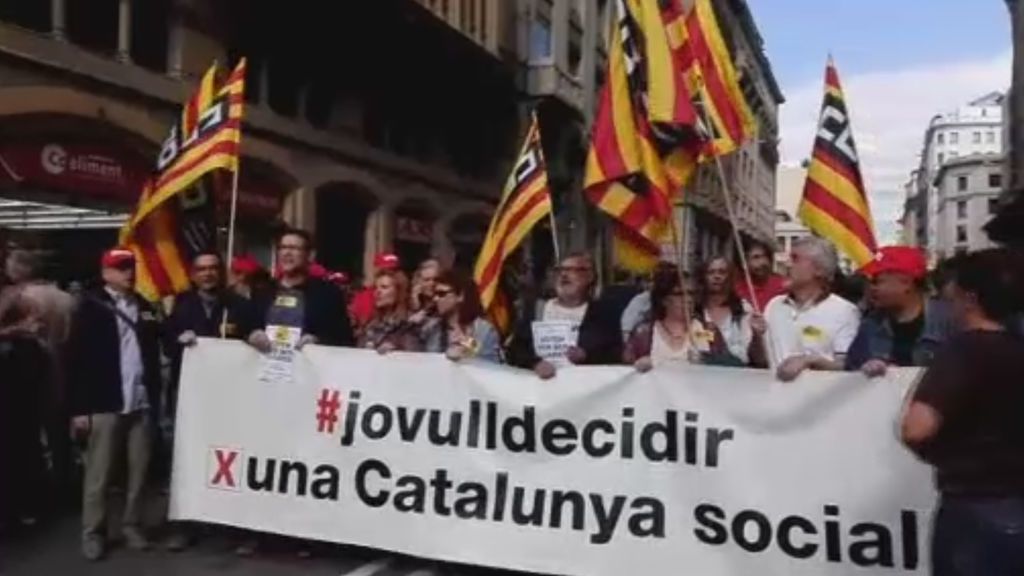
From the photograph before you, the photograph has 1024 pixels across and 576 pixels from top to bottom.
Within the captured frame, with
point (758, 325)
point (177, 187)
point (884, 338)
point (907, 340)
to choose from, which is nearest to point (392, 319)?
point (177, 187)

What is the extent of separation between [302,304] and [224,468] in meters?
0.97

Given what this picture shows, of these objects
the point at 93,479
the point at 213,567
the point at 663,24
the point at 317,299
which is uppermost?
the point at 663,24

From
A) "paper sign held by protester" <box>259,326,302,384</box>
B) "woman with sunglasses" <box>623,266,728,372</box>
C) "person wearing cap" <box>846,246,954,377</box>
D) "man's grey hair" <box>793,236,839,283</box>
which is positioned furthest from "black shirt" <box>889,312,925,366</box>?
"paper sign held by protester" <box>259,326,302,384</box>

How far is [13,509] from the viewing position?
25.6ft

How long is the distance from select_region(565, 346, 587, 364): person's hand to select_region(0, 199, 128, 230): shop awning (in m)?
9.39

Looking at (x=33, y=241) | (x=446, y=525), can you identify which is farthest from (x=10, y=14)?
(x=446, y=525)

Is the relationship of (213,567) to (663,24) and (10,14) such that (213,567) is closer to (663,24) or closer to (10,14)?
(663,24)

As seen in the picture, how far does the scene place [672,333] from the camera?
698 centimetres

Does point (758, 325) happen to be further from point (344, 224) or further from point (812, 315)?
point (344, 224)

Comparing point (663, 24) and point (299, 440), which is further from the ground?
point (663, 24)

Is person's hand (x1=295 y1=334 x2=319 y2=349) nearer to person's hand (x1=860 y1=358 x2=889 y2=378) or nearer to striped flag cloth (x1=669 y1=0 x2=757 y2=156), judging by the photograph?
striped flag cloth (x1=669 y1=0 x2=757 y2=156)

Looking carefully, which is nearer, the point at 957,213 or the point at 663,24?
the point at 663,24

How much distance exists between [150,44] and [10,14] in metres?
3.15

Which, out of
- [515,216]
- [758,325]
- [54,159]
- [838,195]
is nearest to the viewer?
[758,325]
